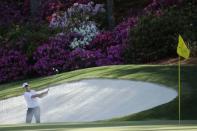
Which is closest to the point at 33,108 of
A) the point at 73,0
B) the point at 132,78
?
the point at 132,78

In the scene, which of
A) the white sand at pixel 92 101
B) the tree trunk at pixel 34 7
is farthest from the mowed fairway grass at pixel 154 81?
the tree trunk at pixel 34 7

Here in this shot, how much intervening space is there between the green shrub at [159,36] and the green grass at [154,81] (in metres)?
3.04

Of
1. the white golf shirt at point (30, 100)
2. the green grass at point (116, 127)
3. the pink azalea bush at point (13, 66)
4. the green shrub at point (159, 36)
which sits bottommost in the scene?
the pink azalea bush at point (13, 66)

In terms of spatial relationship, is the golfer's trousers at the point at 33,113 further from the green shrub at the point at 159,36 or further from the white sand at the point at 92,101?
the green shrub at the point at 159,36

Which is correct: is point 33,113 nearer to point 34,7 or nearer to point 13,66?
point 13,66

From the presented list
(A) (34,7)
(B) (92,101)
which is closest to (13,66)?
(A) (34,7)

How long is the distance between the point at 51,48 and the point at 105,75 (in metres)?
7.46

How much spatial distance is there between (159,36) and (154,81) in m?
6.14

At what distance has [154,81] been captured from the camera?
1872 cm

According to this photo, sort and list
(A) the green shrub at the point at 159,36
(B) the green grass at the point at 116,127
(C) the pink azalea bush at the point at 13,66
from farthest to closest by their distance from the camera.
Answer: (C) the pink azalea bush at the point at 13,66, (A) the green shrub at the point at 159,36, (B) the green grass at the point at 116,127

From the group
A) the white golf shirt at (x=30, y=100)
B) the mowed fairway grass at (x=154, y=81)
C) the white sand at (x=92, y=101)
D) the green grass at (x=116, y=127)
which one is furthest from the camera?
the white sand at (x=92, y=101)

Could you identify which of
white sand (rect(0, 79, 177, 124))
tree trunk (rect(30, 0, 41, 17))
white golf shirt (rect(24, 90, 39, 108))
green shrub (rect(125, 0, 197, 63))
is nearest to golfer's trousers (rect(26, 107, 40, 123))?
white golf shirt (rect(24, 90, 39, 108))

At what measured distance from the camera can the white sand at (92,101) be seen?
17266mm

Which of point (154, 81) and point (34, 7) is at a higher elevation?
point (34, 7)
